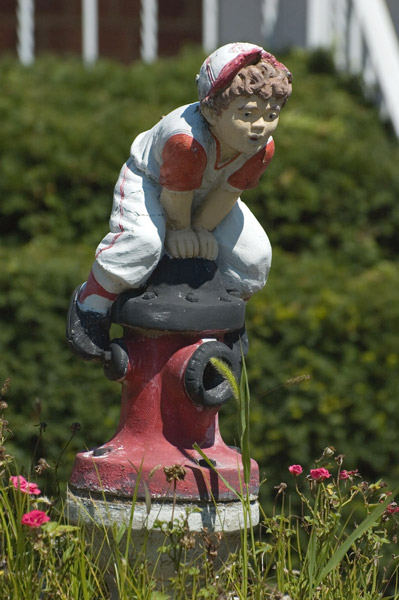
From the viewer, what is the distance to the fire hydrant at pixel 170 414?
2469 millimetres

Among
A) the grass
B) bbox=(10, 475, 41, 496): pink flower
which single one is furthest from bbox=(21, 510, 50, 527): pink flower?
bbox=(10, 475, 41, 496): pink flower

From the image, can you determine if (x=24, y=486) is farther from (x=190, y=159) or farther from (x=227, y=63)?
(x=227, y=63)

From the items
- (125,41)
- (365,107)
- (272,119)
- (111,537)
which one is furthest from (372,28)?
(111,537)

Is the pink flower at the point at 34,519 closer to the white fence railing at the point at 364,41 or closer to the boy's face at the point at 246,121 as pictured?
the boy's face at the point at 246,121

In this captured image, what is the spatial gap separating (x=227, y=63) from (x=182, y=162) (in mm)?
266

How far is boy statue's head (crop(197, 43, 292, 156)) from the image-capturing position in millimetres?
2367

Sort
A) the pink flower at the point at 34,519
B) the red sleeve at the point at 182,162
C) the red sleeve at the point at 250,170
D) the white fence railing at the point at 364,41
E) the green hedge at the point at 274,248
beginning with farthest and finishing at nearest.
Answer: the white fence railing at the point at 364,41
the green hedge at the point at 274,248
the red sleeve at the point at 250,170
the red sleeve at the point at 182,162
the pink flower at the point at 34,519

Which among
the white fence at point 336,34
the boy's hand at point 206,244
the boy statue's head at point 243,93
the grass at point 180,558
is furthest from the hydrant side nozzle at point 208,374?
the white fence at point 336,34

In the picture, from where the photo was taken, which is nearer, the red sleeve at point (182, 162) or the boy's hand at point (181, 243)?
the red sleeve at point (182, 162)

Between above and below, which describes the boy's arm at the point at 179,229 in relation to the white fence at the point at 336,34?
above

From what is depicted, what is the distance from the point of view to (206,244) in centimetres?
263

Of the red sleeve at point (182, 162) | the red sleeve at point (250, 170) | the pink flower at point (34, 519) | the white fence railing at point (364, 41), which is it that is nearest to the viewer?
the pink flower at point (34, 519)

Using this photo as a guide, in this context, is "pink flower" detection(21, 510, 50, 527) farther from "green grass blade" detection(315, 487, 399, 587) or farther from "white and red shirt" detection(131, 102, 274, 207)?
"white and red shirt" detection(131, 102, 274, 207)

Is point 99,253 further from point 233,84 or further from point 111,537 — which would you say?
point 111,537
